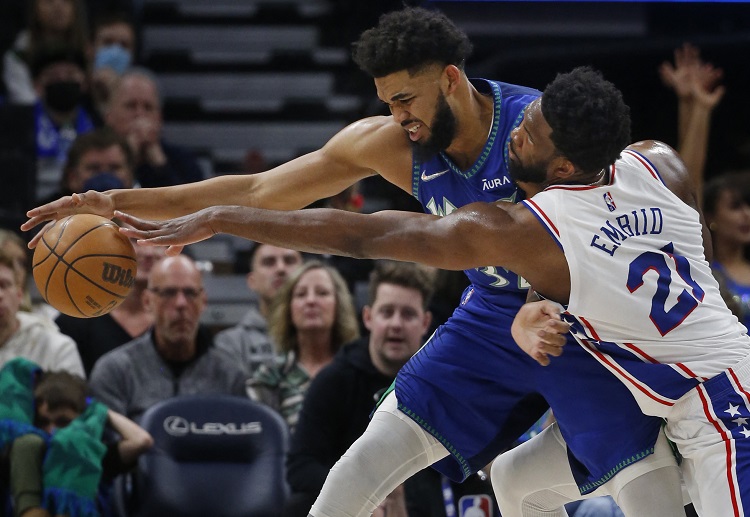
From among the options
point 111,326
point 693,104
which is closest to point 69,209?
point 111,326

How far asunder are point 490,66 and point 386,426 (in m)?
5.17

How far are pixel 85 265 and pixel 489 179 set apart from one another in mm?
1359

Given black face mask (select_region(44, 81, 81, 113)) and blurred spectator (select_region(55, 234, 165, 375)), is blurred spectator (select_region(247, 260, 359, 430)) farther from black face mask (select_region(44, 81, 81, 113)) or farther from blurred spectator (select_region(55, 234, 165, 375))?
black face mask (select_region(44, 81, 81, 113))

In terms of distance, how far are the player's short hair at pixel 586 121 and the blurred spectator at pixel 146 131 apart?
466 cm

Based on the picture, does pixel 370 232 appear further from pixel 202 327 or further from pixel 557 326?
pixel 202 327

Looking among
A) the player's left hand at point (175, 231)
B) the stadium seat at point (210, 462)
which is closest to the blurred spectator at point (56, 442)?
the stadium seat at point (210, 462)

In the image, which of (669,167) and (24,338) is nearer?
(669,167)

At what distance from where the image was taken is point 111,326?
6.56 m

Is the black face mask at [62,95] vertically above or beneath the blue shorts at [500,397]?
above

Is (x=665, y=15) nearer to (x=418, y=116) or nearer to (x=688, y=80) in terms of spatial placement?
(x=688, y=80)

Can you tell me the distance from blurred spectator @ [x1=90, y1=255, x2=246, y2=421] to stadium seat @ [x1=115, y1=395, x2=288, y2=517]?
303 millimetres

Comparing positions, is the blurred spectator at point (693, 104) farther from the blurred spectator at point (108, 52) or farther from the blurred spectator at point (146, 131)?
the blurred spectator at point (108, 52)

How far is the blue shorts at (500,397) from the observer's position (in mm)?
3754

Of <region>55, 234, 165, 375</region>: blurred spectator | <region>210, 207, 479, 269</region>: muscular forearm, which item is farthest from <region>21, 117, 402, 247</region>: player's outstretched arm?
<region>55, 234, 165, 375</region>: blurred spectator
